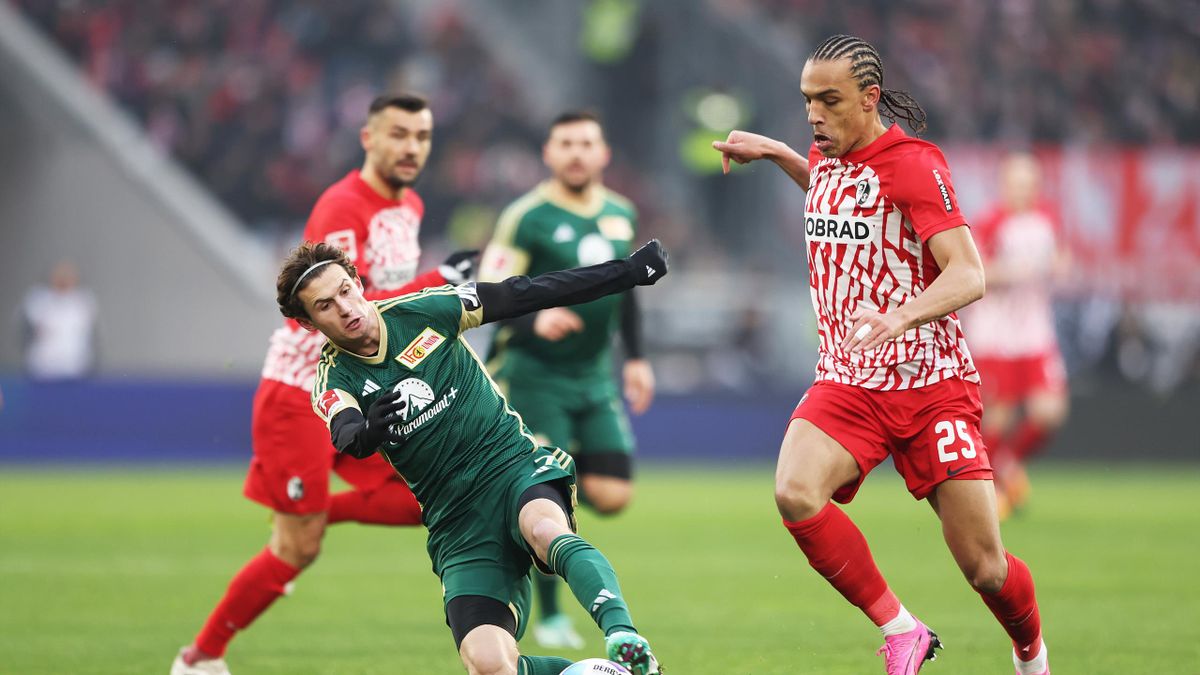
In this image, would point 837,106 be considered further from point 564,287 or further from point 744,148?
point 564,287

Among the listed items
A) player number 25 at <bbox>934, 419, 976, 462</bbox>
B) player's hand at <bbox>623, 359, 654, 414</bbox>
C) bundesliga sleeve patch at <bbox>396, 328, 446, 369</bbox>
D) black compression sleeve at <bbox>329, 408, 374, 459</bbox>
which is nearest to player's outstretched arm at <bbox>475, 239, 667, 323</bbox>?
bundesliga sleeve patch at <bbox>396, 328, 446, 369</bbox>

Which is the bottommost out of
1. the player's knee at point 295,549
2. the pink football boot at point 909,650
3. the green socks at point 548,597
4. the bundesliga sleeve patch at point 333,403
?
the pink football boot at point 909,650

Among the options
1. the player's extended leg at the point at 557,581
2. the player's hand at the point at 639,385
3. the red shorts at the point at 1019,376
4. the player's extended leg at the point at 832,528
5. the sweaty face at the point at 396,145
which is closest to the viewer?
the player's extended leg at the point at 832,528

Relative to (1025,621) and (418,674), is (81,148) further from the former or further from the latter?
(1025,621)

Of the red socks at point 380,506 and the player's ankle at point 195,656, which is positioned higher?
the red socks at point 380,506

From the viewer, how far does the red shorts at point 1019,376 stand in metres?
13.5

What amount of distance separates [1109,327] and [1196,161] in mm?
3152

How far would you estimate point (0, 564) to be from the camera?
10414 mm

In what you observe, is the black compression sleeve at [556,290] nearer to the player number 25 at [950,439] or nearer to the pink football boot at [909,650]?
the player number 25 at [950,439]

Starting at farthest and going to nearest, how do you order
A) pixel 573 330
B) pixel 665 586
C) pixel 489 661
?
pixel 665 586 → pixel 573 330 → pixel 489 661

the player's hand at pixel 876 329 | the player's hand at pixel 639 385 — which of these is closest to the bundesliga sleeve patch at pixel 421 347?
the player's hand at pixel 876 329

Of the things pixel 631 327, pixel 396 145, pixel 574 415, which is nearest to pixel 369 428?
pixel 396 145

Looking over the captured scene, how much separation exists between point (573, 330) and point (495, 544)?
2915mm

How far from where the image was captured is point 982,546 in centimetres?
548
